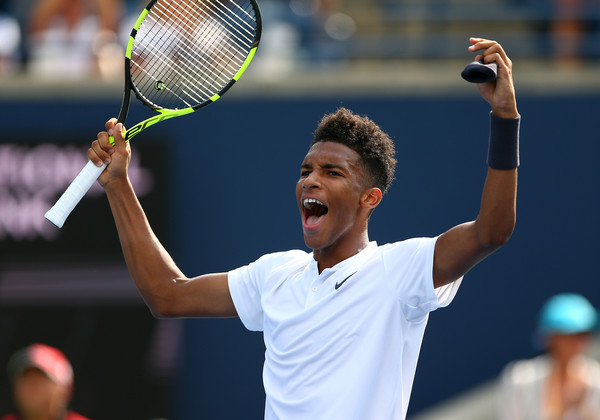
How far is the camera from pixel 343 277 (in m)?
3.17

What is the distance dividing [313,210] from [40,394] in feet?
8.21

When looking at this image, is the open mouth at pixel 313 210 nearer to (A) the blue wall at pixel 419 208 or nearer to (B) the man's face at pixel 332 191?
(B) the man's face at pixel 332 191

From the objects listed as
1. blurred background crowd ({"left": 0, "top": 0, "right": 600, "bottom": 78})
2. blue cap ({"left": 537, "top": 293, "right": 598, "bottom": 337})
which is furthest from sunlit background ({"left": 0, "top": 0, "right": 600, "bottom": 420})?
blue cap ({"left": 537, "top": 293, "right": 598, "bottom": 337})

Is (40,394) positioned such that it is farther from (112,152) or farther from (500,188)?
(500,188)

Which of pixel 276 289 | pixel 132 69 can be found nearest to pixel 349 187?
pixel 276 289

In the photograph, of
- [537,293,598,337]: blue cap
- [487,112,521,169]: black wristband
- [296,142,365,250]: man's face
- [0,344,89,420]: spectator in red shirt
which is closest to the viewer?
[487,112,521,169]: black wristband

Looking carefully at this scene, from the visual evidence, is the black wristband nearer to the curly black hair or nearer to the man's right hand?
the curly black hair

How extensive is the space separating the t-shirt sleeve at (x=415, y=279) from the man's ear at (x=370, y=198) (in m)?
0.22

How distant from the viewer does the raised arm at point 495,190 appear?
2904 mm

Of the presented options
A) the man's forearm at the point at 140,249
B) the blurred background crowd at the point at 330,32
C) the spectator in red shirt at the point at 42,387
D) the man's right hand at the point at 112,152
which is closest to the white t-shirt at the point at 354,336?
the man's forearm at the point at 140,249

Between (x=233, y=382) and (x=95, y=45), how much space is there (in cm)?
282

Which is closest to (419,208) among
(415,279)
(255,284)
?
(255,284)

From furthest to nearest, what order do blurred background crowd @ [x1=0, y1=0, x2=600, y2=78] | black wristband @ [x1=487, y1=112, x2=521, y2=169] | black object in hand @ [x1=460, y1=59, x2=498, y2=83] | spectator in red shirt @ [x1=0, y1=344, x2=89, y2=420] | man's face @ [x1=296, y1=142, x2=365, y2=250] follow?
blurred background crowd @ [x1=0, y1=0, x2=600, y2=78] → spectator in red shirt @ [x1=0, y1=344, x2=89, y2=420] → man's face @ [x1=296, y1=142, x2=365, y2=250] → black wristband @ [x1=487, y1=112, x2=521, y2=169] → black object in hand @ [x1=460, y1=59, x2=498, y2=83]

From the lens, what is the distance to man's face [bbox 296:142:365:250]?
10.6 ft
